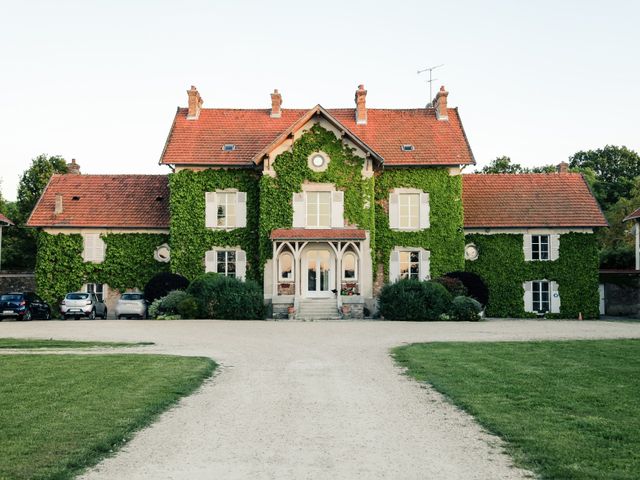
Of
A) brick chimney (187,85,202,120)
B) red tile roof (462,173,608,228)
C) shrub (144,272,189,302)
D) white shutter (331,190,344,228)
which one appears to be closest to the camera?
shrub (144,272,189,302)

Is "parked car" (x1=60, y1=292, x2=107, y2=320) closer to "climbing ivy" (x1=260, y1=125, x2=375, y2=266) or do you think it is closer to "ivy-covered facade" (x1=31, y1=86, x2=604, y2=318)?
"ivy-covered facade" (x1=31, y1=86, x2=604, y2=318)

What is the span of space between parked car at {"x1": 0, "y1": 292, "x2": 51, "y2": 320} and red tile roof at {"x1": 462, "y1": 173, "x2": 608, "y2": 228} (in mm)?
20626

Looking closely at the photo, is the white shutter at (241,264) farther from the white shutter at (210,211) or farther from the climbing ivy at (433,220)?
the climbing ivy at (433,220)

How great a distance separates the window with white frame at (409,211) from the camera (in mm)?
35000

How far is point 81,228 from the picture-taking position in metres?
35.9

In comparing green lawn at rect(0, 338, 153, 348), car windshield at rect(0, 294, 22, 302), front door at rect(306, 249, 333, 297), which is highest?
front door at rect(306, 249, 333, 297)

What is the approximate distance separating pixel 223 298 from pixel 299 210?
581cm

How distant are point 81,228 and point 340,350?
21.9 metres

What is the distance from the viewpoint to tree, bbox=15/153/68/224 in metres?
61.3

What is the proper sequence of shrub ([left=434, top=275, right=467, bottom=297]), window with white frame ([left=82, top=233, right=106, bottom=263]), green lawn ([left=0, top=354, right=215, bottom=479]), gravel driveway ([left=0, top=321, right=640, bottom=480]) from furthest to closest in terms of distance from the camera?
1. window with white frame ([left=82, top=233, right=106, bottom=263])
2. shrub ([left=434, top=275, right=467, bottom=297])
3. green lawn ([left=0, top=354, right=215, bottom=479])
4. gravel driveway ([left=0, top=321, right=640, bottom=480])

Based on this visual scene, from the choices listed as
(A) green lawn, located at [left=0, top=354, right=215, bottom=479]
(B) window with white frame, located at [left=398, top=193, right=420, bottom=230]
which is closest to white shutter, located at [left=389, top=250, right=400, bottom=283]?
(B) window with white frame, located at [left=398, top=193, right=420, bottom=230]

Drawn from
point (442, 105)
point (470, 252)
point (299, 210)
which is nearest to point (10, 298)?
point (299, 210)

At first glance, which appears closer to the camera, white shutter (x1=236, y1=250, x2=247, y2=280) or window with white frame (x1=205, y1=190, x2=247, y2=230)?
white shutter (x1=236, y1=250, x2=247, y2=280)

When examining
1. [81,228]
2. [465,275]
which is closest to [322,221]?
[465,275]
